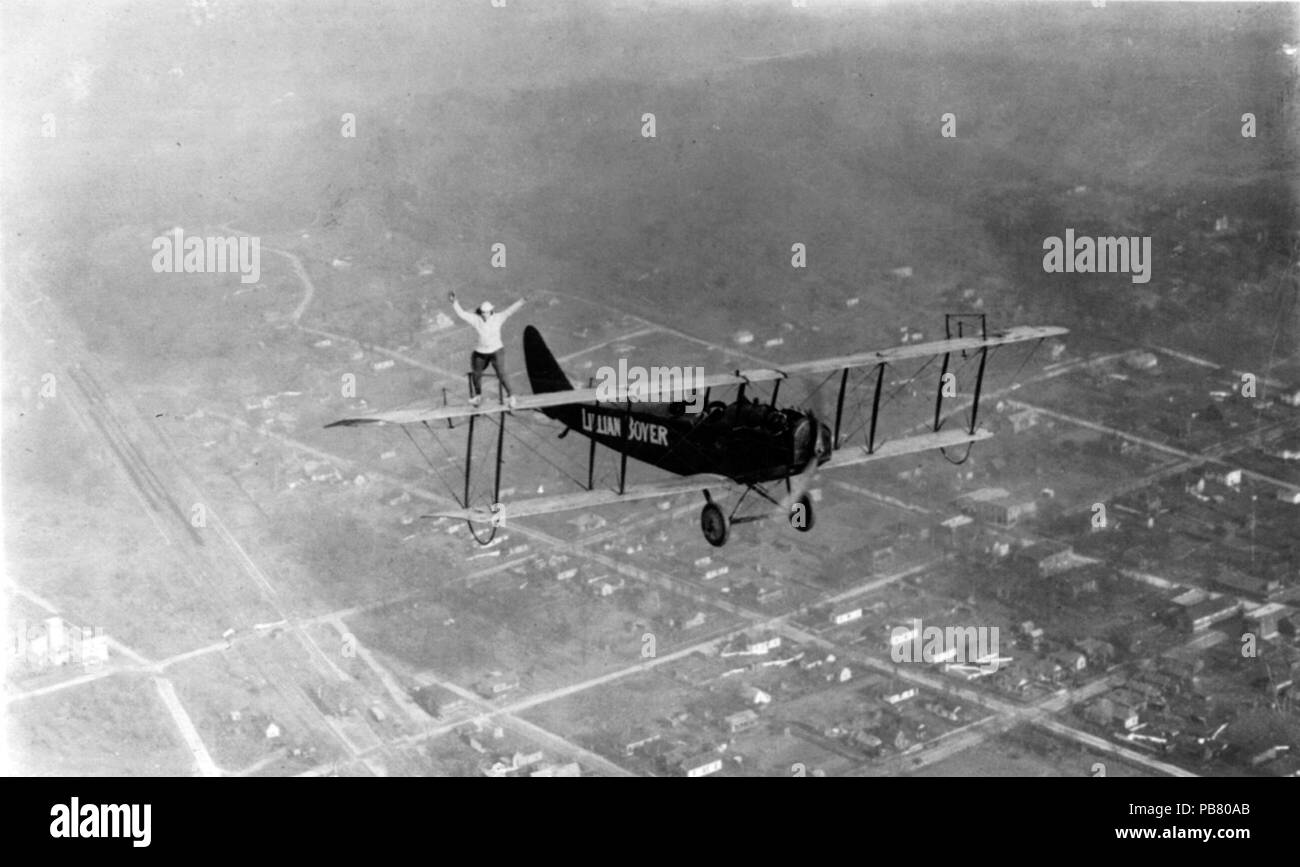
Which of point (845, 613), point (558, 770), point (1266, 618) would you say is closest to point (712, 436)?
point (558, 770)

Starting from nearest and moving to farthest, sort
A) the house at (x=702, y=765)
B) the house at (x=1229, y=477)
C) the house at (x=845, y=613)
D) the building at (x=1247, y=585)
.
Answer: the house at (x=702, y=765) < the house at (x=845, y=613) < the building at (x=1247, y=585) < the house at (x=1229, y=477)

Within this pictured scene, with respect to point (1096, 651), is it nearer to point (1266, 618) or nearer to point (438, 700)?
point (1266, 618)

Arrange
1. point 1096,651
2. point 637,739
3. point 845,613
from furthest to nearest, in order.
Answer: point 1096,651, point 845,613, point 637,739

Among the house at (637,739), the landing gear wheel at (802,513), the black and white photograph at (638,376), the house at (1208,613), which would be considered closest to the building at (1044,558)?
the black and white photograph at (638,376)

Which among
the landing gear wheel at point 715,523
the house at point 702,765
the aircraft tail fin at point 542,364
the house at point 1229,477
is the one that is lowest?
the house at point 702,765

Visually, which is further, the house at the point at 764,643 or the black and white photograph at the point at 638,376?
the house at the point at 764,643

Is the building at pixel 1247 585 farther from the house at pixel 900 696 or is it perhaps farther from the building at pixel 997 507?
the house at pixel 900 696
